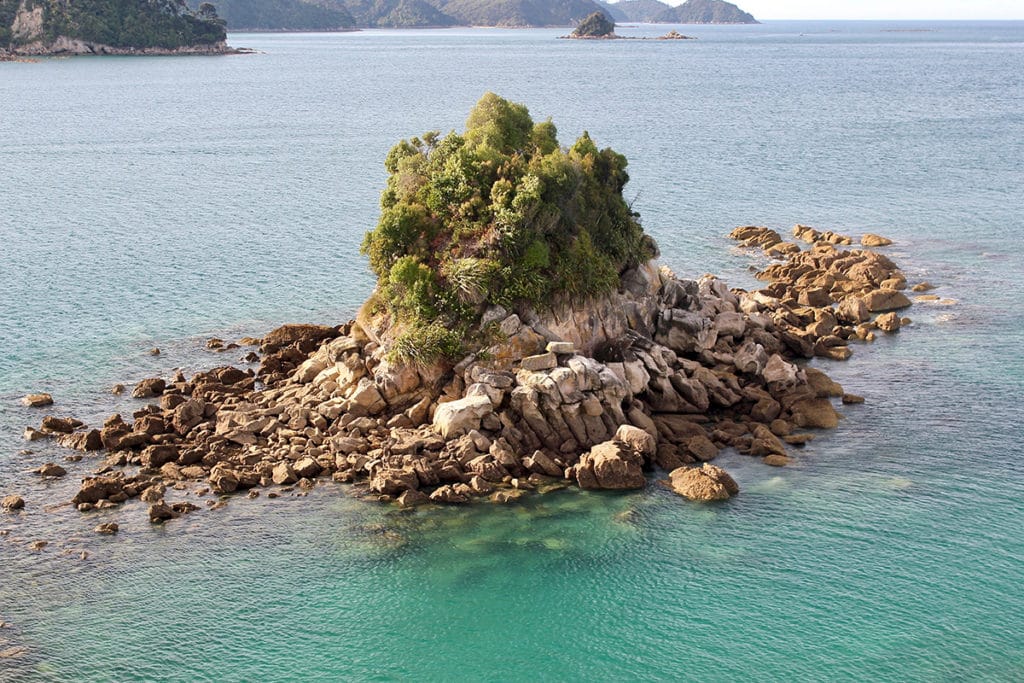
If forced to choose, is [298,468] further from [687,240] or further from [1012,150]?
[1012,150]

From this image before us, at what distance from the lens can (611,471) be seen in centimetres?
4694

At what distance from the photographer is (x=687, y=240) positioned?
87500 millimetres

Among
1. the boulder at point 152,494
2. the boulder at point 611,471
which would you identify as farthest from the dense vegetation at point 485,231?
the boulder at point 152,494

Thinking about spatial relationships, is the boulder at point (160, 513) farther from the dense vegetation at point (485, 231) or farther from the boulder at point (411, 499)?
the dense vegetation at point (485, 231)

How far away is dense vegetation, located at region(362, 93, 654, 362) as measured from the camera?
173 feet

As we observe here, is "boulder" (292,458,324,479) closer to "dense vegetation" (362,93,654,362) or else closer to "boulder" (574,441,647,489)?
"dense vegetation" (362,93,654,362)

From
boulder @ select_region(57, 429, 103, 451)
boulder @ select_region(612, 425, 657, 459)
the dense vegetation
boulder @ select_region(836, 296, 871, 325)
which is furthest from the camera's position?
boulder @ select_region(836, 296, 871, 325)

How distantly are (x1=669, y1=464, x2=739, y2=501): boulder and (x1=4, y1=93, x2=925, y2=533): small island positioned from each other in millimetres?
85

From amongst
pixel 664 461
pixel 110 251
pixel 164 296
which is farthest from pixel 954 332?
pixel 110 251

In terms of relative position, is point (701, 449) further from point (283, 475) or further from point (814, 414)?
point (283, 475)

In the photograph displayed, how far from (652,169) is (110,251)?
57783mm

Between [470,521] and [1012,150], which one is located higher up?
[1012,150]

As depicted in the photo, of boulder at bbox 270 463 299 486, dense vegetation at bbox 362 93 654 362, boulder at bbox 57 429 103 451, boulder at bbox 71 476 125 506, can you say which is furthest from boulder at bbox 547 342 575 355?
boulder at bbox 57 429 103 451

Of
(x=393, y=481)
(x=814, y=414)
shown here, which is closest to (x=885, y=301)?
(x=814, y=414)
